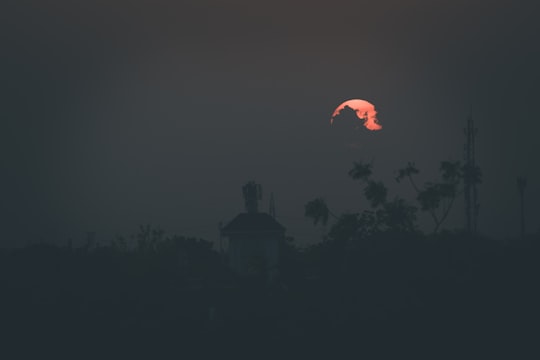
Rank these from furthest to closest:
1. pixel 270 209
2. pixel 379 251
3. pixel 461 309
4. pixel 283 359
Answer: pixel 270 209
pixel 379 251
pixel 461 309
pixel 283 359

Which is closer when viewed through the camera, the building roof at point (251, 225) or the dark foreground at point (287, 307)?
the dark foreground at point (287, 307)

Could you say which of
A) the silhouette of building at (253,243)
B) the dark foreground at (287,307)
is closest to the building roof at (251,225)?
the silhouette of building at (253,243)

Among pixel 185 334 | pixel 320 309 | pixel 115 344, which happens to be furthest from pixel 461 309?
pixel 115 344

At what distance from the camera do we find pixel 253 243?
214 ft

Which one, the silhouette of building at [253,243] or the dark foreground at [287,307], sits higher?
the silhouette of building at [253,243]

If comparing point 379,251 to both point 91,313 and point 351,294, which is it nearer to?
point 351,294

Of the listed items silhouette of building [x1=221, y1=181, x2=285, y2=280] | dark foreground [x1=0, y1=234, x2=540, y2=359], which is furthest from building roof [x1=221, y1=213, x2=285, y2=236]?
dark foreground [x1=0, y1=234, x2=540, y2=359]

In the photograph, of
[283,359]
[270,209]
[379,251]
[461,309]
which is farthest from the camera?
[270,209]

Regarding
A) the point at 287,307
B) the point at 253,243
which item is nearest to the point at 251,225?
the point at 253,243

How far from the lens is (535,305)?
59.7 m

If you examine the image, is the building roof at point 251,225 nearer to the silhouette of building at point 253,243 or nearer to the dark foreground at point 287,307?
the silhouette of building at point 253,243

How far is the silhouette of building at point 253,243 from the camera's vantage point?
64.1 metres

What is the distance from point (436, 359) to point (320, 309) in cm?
777

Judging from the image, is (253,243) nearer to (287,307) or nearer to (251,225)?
(251,225)
